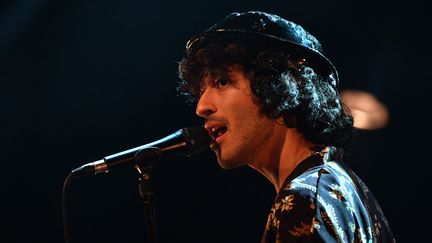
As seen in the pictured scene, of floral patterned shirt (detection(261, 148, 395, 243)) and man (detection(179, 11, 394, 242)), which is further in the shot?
man (detection(179, 11, 394, 242))

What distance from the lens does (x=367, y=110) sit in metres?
3.15

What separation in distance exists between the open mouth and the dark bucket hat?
0.39 metres

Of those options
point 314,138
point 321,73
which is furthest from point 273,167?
point 321,73

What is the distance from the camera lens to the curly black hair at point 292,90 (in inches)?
80.8

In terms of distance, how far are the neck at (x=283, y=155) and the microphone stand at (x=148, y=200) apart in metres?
0.47

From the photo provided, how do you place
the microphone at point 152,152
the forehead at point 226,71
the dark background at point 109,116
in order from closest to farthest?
1. the microphone at point 152,152
2. the forehead at point 226,71
3. the dark background at point 109,116

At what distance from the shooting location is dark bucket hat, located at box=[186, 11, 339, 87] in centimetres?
207

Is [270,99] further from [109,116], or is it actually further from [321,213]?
[109,116]

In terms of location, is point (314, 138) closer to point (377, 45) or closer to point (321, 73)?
point (321, 73)

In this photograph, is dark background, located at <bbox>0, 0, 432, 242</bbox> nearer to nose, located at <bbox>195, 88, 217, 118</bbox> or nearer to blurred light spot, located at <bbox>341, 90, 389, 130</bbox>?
blurred light spot, located at <bbox>341, 90, 389, 130</bbox>

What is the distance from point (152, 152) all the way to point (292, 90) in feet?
2.13

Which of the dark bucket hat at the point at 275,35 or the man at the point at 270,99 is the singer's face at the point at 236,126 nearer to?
the man at the point at 270,99

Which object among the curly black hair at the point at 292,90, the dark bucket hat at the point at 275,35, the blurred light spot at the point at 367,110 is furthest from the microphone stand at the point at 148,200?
the blurred light spot at the point at 367,110

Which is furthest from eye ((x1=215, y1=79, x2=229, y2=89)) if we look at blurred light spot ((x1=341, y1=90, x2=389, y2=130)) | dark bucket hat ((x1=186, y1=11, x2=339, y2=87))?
blurred light spot ((x1=341, y1=90, x2=389, y2=130))
